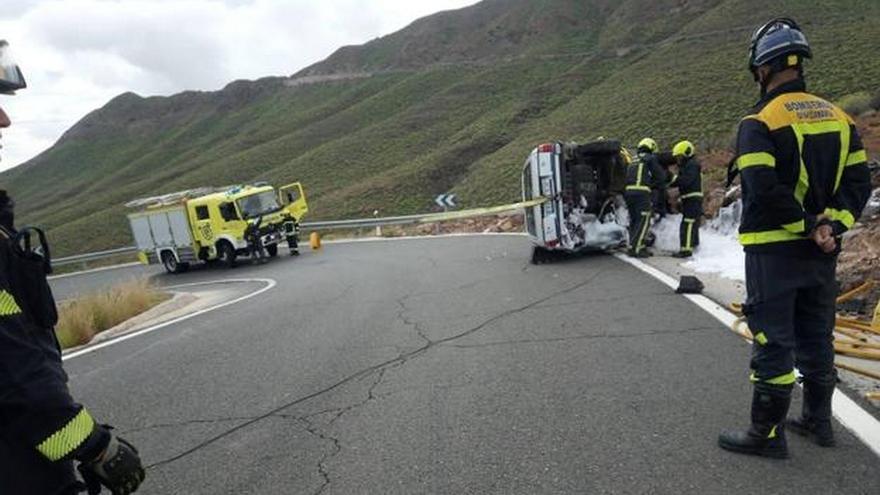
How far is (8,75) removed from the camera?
216 centimetres

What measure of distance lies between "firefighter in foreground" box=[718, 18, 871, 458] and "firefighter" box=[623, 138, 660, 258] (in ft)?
24.7

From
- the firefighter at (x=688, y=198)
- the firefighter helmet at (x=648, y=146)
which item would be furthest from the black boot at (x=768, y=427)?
the firefighter helmet at (x=648, y=146)

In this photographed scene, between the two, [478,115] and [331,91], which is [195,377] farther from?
[331,91]

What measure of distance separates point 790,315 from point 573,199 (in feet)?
28.0

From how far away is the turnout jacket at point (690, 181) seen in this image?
10.9 m

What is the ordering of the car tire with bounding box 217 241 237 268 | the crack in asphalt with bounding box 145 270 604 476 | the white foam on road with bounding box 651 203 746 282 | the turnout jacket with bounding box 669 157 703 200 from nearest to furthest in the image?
the crack in asphalt with bounding box 145 270 604 476, the white foam on road with bounding box 651 203 746 282, the turnout jacket with bounding box 669 157 703 200, the car tire with bounding box 217 241 237 268

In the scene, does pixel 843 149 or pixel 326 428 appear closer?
A: pixel 843 149

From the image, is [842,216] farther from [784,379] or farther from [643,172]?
[643,172]

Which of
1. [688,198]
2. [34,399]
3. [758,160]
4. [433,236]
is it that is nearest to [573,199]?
[688,198]

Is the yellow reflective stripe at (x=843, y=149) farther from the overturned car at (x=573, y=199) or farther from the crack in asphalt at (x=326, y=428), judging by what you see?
the overturned car at (x=573, y=199)

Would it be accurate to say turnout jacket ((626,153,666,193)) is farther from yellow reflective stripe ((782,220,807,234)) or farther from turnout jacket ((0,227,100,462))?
turnout jacket ((0,227,100,462))

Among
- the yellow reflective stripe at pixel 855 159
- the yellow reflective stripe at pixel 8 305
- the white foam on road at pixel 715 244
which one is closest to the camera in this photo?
the yellow reflective stripe at pixel 8 305

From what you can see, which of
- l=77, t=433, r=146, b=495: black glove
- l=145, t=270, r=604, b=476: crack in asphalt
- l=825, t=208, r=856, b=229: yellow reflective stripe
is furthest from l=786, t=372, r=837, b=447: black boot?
l=77, t=433, r=146, b=495: black glove

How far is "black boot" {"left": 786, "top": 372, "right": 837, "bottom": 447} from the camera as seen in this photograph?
3.54 metres
